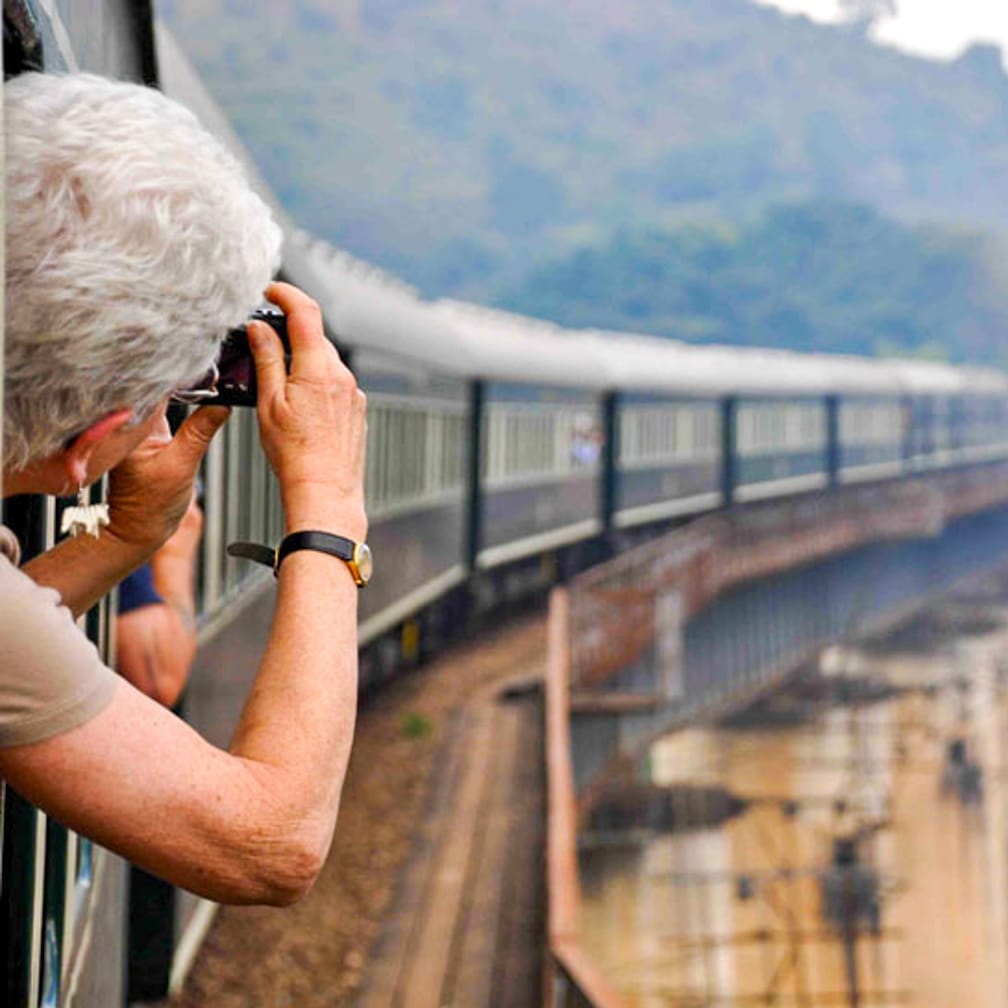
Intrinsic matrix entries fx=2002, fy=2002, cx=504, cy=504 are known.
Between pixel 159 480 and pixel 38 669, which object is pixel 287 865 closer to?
pixel 38 669

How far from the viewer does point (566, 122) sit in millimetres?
141875

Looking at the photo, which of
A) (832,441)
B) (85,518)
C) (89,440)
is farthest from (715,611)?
(89,440)

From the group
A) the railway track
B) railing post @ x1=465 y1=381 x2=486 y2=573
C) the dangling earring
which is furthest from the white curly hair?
railing post @ x1=465 y1=381 x2=486 y2=573

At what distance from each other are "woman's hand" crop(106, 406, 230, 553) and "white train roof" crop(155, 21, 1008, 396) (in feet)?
8.39

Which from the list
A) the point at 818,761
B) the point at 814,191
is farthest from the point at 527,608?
the point at 814,191

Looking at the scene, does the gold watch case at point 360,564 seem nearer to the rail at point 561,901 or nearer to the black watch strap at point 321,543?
the black watch strap at point 321,543

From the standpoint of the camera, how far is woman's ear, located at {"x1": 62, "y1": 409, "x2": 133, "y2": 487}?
1.57m

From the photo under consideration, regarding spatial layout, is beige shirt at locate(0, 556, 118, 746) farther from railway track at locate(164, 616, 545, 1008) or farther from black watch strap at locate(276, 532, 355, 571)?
railway track at locate(164, 616, 545, 1008)

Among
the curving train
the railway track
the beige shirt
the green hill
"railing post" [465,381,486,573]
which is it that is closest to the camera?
the beige shirt

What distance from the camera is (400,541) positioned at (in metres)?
13.1

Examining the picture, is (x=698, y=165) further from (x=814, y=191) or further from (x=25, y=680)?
(x=25, y=680)

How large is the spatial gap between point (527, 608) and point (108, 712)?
68.2ft

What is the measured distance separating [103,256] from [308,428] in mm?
342

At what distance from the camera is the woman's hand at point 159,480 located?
1932mm
